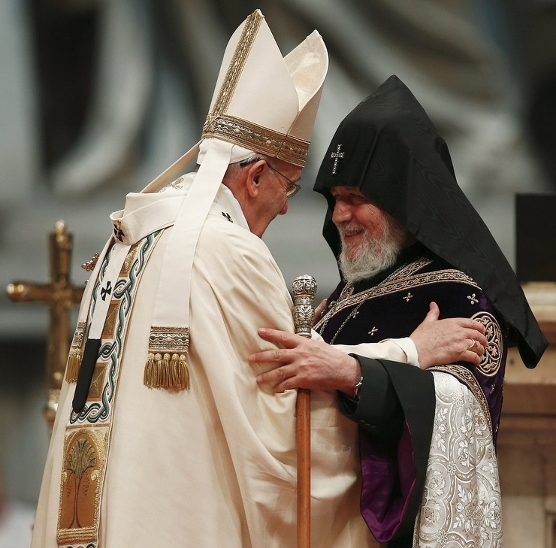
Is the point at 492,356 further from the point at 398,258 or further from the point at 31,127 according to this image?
the point at 31,127

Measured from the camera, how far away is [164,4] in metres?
7.99

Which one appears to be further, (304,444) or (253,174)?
(253,174)

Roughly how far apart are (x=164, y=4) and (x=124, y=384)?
4655 mm

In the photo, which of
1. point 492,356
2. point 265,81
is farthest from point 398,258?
point 265,81

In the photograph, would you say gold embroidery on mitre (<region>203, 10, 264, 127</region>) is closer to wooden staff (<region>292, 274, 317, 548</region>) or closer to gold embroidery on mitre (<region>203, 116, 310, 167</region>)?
gold embroidery on mitre (<region>203, 116, 310, 167</region>)

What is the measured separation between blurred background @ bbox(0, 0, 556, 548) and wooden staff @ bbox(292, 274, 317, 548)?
3572 mm

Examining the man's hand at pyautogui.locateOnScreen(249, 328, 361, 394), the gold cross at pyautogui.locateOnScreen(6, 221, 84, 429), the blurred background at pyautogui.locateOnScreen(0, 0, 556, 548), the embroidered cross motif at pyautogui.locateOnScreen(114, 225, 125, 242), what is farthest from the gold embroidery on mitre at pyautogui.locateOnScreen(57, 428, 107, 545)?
the blurred background at pyautogui.locateOnScreen(0, 0, 556, 548)

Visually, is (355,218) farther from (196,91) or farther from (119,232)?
(196,91)

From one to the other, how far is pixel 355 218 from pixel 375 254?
17 cm

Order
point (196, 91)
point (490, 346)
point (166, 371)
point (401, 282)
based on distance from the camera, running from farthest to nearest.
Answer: point (196, 91) < point (401, 282) < point (490, 346) < point (166, 371)

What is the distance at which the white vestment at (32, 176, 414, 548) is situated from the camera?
151 inches

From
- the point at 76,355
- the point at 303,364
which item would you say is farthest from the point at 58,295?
the point at 303,364

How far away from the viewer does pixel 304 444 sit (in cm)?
A: 391

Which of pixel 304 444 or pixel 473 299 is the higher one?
pixel 473 299
